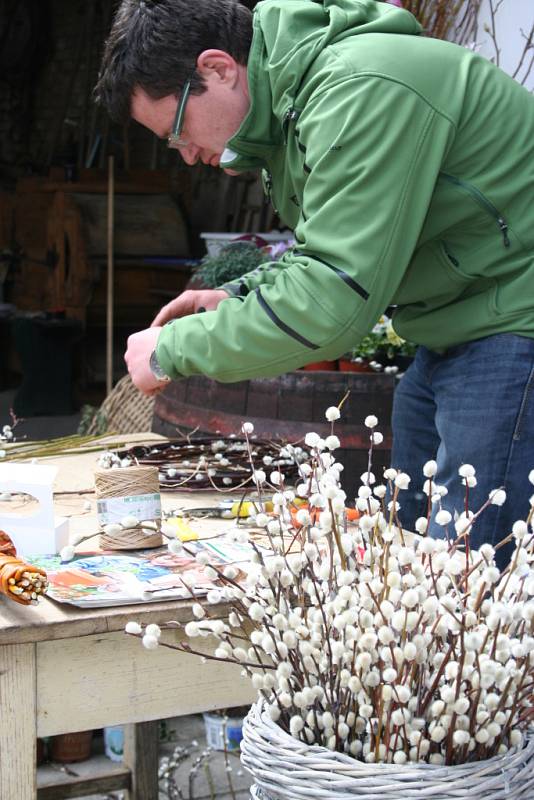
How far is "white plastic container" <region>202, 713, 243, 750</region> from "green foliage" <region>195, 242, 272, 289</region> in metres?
1.45

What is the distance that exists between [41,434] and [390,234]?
20.2 ft

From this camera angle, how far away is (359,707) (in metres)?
1.09

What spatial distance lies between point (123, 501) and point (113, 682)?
→ 34 cm

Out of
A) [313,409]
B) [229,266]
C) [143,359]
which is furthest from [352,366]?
[143,359]

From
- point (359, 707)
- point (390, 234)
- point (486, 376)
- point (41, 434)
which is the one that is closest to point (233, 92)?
point (390, 234)

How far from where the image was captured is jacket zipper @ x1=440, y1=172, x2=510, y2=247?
5.84 feet

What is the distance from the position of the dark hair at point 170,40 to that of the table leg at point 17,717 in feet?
3.17

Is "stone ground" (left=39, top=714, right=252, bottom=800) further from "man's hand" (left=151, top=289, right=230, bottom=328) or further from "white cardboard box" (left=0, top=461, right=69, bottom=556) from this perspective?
"white cardboard box" (left=0, top=461, right=69, bottom=556)

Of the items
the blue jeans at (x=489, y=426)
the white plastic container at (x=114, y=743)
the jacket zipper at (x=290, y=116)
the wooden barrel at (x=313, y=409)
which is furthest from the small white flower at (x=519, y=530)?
the white plastic container at (x=114, y=743)

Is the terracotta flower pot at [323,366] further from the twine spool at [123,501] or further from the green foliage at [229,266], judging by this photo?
the twine spool at [123,501]

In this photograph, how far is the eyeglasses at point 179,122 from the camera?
73.7 inches

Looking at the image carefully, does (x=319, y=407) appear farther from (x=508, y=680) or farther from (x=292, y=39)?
(x=508, y=680)

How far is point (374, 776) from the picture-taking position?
1.05 metres

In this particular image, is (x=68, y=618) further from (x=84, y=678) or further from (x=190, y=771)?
(x=190, y=771)
